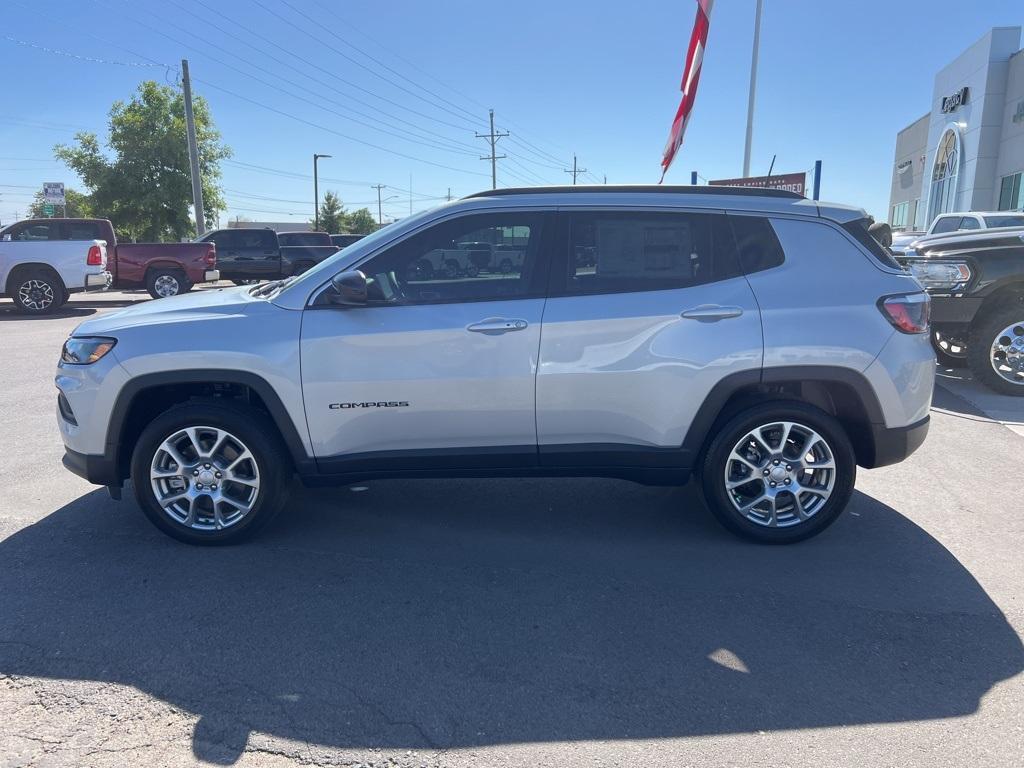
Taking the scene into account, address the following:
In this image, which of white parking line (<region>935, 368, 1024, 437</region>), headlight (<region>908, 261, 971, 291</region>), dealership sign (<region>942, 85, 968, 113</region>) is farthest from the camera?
dealership sign (<region>942, 85, 968, 113</region>)

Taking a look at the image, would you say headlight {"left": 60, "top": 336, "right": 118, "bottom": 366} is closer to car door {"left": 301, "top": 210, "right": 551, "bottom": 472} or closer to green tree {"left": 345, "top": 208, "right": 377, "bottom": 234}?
car door {"left": 301, "top": 210, "right": 551, "bottom": 472}

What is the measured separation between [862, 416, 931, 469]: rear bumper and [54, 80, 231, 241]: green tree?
37442 mm

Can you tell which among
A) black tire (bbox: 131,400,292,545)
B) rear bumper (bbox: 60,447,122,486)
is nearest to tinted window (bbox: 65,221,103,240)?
rear bumper (bbox: 60,447,122,486)

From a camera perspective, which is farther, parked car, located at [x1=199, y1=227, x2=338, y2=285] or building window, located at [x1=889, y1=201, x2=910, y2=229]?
building window, located at [x1=889, y1=201, x2=910, y2=229]

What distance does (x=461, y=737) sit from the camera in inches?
106

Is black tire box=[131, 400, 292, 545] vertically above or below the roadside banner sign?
below

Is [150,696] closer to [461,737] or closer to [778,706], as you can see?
[461,737]

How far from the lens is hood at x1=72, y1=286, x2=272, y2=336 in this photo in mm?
4133

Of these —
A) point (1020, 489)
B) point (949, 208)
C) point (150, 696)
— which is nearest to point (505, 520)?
point (150, 696)

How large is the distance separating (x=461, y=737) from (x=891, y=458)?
2.90 metres

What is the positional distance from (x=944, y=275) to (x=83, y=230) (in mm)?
16746

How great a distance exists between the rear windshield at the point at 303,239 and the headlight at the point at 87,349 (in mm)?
23563

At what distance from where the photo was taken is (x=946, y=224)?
63.9 feet

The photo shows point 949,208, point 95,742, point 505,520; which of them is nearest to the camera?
point 95,742
